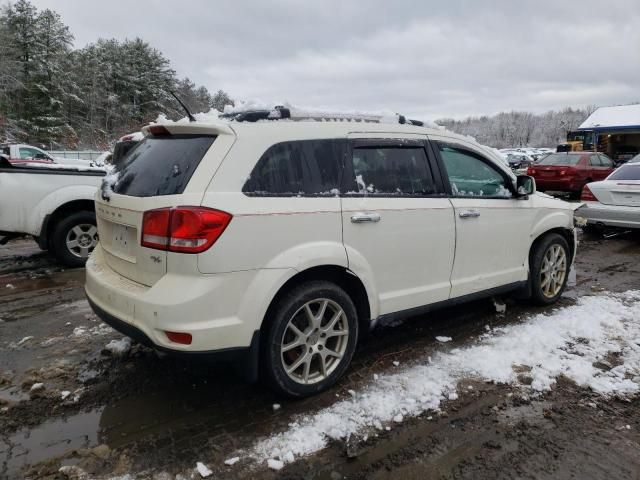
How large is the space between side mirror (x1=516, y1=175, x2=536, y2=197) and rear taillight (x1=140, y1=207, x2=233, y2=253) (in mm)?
3031

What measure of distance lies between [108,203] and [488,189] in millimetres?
3166

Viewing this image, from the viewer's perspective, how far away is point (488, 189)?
14.4 feet

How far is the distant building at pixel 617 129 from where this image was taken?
118 ft

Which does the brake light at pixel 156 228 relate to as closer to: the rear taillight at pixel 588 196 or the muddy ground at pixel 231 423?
the muddy ground at pixel 231 423

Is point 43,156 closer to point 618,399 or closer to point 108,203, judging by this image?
point 108,203

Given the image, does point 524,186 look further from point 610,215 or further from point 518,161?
point 518,161

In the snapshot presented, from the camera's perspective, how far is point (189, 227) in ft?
8.87

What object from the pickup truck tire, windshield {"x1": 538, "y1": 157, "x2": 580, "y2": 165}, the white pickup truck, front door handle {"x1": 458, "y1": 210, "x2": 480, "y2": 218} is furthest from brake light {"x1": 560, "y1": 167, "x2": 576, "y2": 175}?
the pickup truck tire

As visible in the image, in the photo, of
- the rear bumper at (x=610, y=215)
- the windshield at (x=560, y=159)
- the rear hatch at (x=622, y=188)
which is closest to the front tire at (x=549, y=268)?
the rear bumper at (x=610, y=215)

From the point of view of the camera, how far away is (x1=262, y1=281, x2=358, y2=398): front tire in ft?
9.89

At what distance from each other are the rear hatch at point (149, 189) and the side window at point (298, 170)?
292 millimetres

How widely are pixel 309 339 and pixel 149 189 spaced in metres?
1.41

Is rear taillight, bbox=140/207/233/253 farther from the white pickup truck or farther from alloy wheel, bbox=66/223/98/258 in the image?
alloy wheel, bbox=66/223/98/258

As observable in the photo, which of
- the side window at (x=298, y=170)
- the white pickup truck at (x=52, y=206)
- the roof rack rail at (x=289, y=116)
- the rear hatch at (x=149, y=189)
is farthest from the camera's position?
the white pickup truck at (x=52, y=206)
